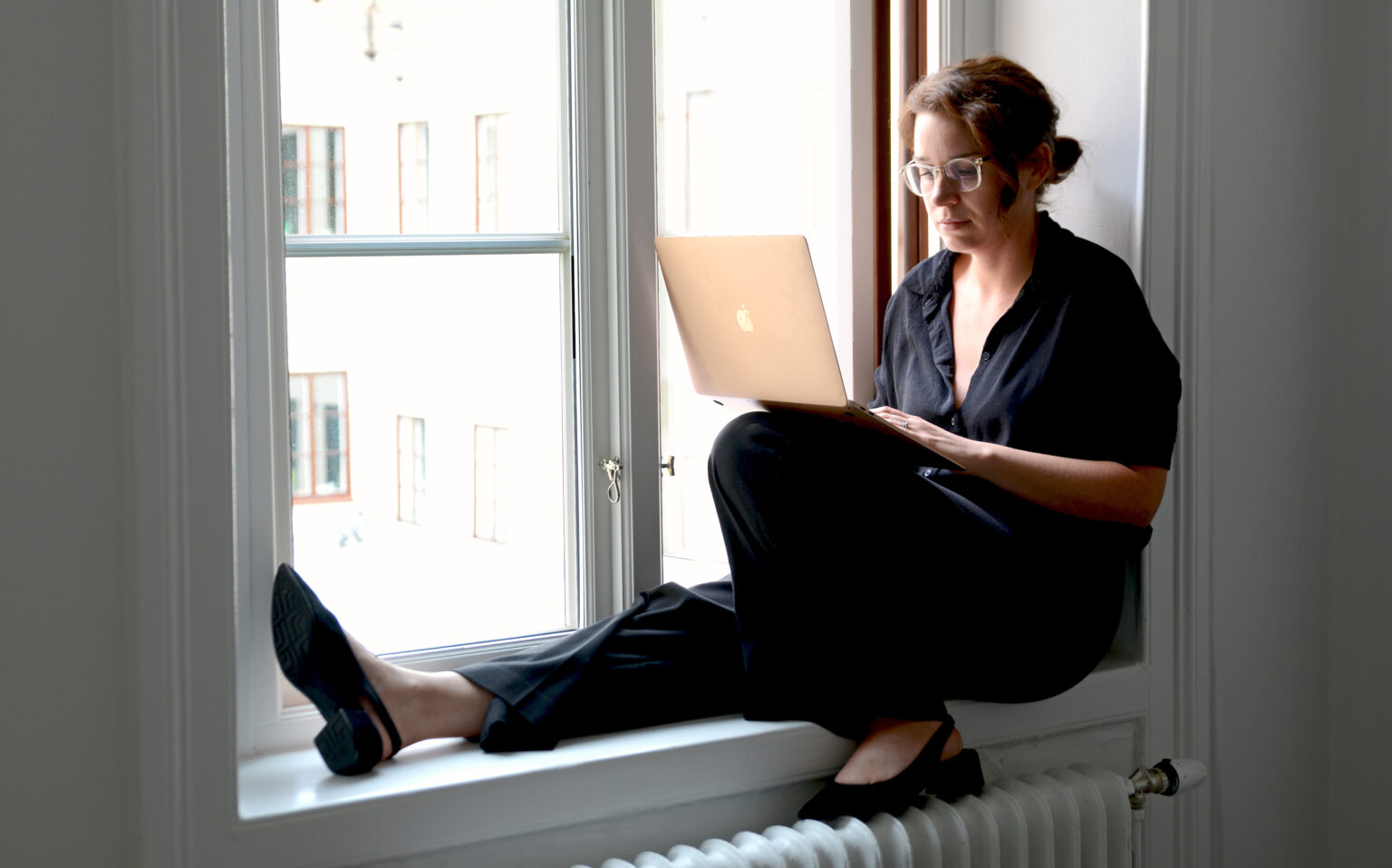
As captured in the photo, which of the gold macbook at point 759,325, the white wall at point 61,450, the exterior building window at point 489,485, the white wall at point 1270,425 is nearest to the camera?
the white wall at point 61,450

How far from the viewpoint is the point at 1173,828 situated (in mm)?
1854

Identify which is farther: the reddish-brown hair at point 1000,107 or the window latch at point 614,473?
the window latch at point 614,473

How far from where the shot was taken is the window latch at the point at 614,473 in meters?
1.73

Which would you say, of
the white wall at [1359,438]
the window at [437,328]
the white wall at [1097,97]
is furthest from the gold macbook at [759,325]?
the white wall at [1359,438]

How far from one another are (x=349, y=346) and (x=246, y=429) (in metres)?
0.20

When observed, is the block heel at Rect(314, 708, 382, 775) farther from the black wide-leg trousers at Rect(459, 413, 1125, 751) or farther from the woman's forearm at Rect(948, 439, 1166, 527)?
the woman's forearm at Rect(948, 439, 1166, 527)

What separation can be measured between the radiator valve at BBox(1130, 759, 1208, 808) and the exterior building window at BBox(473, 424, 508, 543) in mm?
934

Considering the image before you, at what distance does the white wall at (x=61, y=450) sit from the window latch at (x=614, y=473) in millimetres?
706

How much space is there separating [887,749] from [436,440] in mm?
721

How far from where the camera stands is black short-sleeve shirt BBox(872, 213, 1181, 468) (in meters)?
1.52

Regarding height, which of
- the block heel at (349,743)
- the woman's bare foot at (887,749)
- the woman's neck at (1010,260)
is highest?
the woman's neck at (1010,260)

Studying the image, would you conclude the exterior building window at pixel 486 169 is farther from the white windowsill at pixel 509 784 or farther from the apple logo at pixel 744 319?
the white windowsill at pixel 509 784

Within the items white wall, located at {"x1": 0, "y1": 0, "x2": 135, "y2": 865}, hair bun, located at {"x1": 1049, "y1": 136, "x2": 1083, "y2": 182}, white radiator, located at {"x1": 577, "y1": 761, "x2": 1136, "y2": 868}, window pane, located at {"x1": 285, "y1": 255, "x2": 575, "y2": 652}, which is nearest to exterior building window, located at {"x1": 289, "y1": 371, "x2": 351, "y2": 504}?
window pane, located at {"x1": 285, "y1": 255, "x2": 575, "y2": 652}

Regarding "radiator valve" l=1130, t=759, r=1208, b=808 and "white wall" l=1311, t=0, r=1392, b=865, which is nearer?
"radiator valve" l=1130, t=759, r=1208, b=808
